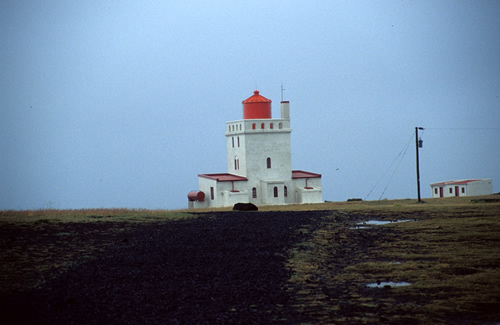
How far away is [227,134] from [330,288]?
3708 cm

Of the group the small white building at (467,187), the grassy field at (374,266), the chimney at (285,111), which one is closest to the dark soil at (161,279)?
the grassy field at (374,266)

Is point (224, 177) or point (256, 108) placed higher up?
point (256, 108)

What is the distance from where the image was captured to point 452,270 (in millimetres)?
13188

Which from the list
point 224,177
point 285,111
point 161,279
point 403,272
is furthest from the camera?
point 285,111

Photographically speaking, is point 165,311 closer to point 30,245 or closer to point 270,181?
point 30,245

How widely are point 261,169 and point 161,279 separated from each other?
34.4 meters

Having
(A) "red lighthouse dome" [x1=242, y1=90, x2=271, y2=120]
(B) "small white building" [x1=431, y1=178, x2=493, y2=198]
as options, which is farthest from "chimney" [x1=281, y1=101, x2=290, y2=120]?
(B) "small white building" [x1=431, y1=178, x2=493, y2=198]

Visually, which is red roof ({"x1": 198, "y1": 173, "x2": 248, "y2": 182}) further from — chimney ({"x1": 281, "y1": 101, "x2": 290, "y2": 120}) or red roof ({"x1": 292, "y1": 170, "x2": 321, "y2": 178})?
chimney ({"x1": 281, "y1": 101, "x2": 290, "y2": 120})

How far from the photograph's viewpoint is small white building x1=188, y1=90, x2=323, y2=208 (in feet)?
150

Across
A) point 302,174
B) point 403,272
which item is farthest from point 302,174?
point 403,272

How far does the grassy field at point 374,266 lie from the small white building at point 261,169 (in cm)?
2337

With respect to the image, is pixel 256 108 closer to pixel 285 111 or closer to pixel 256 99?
pixel 256 99

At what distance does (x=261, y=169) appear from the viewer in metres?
46.5

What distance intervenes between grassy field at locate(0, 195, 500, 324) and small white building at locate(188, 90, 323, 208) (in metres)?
23.4
